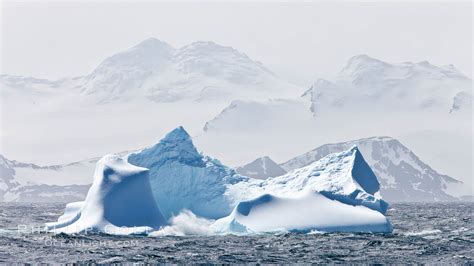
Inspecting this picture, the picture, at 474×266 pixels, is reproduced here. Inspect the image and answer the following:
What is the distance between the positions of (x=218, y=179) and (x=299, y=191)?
636cm

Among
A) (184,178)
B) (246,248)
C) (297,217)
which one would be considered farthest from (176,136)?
(246,248)

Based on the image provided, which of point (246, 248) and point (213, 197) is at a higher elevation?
point (213, 197)

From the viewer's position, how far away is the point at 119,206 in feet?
181

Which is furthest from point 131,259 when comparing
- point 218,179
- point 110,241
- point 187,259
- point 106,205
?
point 218,179

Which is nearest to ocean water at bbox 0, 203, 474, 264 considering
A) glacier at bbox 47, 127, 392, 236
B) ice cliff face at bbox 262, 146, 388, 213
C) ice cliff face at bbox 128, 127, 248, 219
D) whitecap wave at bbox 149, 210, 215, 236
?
glacier at bbox 47, 127, 392, 236

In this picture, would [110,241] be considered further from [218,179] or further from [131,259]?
[218,179]

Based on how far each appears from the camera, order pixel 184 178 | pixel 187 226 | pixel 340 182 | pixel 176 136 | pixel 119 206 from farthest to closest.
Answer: pixel 176 136, pixel 184 178, pixel 340 182, pixel 187 226, pixel 119 206

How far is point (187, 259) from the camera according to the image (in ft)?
143

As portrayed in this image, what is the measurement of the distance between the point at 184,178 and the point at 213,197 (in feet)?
7.58

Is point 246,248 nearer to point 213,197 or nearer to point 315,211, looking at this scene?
point 315,211

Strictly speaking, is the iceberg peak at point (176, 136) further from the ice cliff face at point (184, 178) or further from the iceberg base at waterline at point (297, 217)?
the iceberg base at waterline at point (297, 217)

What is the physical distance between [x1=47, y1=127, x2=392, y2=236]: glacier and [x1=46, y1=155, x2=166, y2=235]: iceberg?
6cm

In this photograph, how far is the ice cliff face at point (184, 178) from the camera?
62.0 m

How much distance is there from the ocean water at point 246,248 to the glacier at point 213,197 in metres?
1.83
